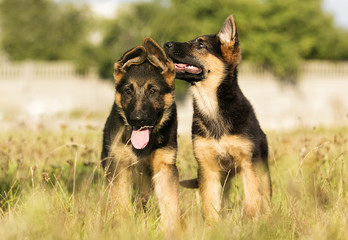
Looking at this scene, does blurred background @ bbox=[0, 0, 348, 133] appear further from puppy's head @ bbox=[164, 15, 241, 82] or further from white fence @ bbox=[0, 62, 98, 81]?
puppy's head @ bbox=[164, 15, 241, 82]

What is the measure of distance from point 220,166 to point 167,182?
29.0 inches

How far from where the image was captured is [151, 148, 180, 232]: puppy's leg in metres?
4.06

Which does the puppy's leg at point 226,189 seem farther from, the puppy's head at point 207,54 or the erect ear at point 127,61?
the erect ear at point 127,61

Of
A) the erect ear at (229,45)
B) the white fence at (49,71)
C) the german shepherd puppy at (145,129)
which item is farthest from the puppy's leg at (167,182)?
the white fence at (49,71)

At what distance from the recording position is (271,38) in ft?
89.7

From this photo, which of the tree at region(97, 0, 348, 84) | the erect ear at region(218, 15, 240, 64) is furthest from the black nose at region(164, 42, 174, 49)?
the tree at region(97, 0, 348, 84)

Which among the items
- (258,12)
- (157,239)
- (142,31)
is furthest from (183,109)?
(157,239)

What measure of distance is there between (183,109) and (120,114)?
23090 millimetres

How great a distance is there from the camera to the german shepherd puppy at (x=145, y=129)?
13.7ft

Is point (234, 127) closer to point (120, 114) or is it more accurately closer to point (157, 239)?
point (120, 114)

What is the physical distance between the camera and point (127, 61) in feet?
14.6

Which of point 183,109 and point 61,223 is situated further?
point 183,109

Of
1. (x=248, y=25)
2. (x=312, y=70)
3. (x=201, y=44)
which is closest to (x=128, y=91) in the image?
(x=201, y=44)

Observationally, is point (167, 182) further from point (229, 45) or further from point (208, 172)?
point (229, 45)
